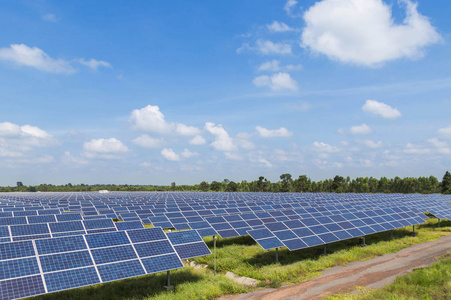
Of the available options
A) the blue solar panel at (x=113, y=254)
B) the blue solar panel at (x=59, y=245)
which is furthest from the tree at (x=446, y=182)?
the blue solar panel at (x=59, y=245)

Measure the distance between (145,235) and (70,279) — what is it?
13.0 ft

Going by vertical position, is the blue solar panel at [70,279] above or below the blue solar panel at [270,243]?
above

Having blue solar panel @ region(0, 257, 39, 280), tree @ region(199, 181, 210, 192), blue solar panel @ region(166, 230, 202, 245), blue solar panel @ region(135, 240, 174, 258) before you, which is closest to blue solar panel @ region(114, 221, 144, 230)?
blue solar panel @ region(166, 230, 202, 245)

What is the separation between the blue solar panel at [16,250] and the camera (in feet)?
33.2

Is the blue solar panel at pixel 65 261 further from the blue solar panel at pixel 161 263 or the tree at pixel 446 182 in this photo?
the tree at pixel 446 182

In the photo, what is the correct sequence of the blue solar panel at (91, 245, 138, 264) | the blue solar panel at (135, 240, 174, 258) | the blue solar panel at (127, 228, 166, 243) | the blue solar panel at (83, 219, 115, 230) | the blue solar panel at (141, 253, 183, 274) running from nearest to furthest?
the blue solar panel at (91, 245, 138, 264)
the blue solar panel at (141, 253, 183, 274)
the blue solar panel at (135, 240, 174, 258)
the blue solar panel at (127, 228, 166, 243)
the blue solar panel at (83, 219, 115, 230)

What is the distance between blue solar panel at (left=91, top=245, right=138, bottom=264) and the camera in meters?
11.2

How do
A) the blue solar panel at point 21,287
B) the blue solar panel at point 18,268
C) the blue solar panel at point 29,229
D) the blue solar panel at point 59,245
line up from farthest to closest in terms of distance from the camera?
the blue solar panel at point 29,229 < the blue solar panel at point 59,245 < the blue solar panel at point 18,268 < the blue solar panel at point 21,287

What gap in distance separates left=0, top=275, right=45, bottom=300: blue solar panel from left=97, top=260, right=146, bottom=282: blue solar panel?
6.41ft

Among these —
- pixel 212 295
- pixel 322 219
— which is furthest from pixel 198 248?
pixel 322 219

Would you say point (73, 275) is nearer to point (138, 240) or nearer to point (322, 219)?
point (138, 240)

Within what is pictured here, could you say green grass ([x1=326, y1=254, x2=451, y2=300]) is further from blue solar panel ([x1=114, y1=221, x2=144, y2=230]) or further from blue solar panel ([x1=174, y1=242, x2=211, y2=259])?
blue solar panel ([x1=114, y1=221, x2=144, y2=230])

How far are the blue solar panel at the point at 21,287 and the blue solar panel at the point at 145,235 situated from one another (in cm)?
406

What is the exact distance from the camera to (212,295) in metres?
12.6
